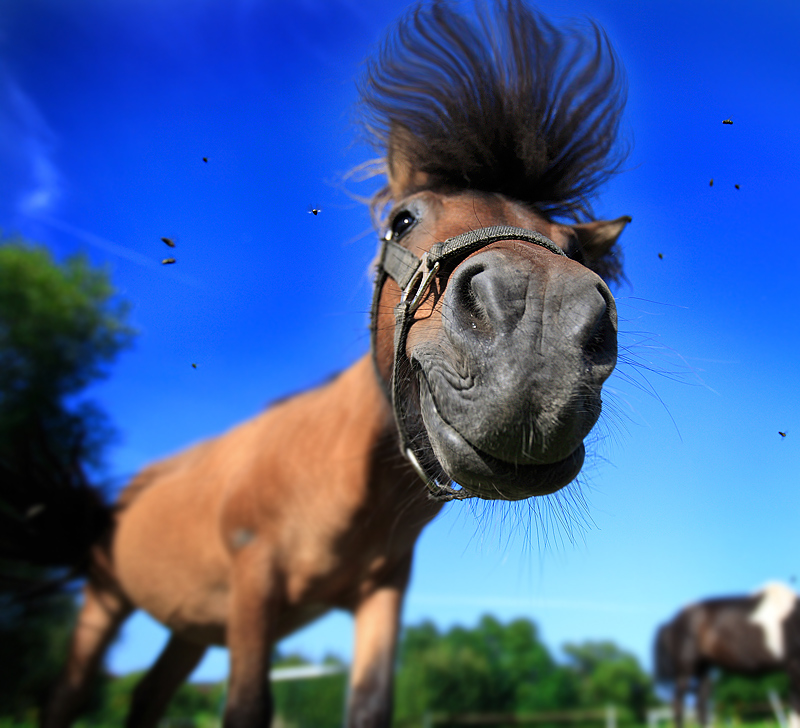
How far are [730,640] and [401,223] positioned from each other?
1157 cm

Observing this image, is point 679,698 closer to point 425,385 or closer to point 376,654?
point 376,654

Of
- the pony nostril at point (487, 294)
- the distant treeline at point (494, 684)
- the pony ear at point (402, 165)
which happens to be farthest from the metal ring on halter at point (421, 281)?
the distant treeline at point (494, 684)

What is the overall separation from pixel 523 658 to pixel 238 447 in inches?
1162

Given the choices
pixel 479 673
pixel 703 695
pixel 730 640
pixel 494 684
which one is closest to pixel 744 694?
pixel 494 684

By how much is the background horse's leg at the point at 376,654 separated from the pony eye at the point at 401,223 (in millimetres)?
1707

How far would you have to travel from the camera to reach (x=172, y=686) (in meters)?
3.78

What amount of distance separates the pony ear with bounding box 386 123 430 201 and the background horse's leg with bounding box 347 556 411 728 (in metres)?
1.86

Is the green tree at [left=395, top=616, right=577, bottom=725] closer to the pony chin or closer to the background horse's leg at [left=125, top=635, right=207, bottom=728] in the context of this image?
the background horse's leg at [left=125, top=635, right=207, bottom=728]

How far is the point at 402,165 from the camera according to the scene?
217cm

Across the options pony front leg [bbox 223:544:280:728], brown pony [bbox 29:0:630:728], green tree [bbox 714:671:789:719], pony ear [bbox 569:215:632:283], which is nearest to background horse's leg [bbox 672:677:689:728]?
brown pony [bbox 29:0:630:728]

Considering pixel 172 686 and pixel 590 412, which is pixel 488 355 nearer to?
pixel 590 412

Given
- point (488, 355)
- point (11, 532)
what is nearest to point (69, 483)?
point (11, 532)

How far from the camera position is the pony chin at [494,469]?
48.8 inches

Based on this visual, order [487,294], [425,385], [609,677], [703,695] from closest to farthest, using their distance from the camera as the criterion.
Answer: [487,294] < [425,385] < [703,695] < [609,677]
